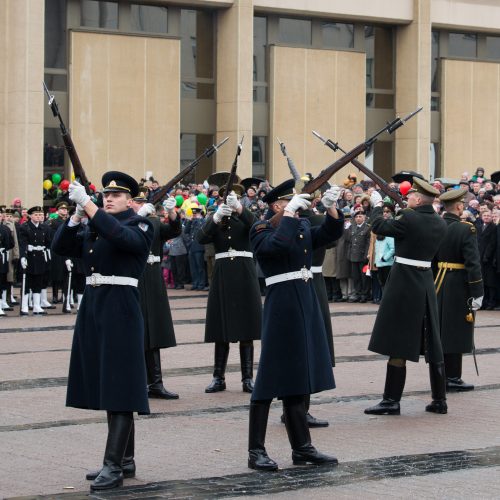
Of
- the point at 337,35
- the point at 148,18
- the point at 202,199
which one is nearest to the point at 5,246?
the point at 202,199

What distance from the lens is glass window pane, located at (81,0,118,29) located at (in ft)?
111

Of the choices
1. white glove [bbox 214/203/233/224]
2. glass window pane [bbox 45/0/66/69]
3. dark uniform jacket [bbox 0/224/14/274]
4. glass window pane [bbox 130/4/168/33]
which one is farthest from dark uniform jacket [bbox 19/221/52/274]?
glass window pane [bbox 130/4/168/33]

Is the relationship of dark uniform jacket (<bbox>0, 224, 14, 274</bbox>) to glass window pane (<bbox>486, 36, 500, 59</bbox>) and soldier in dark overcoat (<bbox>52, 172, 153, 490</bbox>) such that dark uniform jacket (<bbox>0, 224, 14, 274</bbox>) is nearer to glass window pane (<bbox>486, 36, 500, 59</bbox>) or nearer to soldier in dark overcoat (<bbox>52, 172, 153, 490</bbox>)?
soldier in dark overcoat (<bbox>52, 172, 153, 490</bbox>)

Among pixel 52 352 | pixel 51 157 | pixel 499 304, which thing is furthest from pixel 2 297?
pixel 51 157

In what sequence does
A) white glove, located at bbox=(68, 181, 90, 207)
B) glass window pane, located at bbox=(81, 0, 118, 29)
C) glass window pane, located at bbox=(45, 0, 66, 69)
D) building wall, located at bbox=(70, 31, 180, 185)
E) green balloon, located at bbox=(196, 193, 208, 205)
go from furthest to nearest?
glass window pane, located at bbox=(81, 0, 118, 29), building wall, located at bbox=(70, 31, 180, 185), glass window pane, located at bbox=(45, 0, 66, 69), green balloon, located at bbox=(196, 193, 208, 205), white glove, located at bbox=(68, 181, 90, 207)

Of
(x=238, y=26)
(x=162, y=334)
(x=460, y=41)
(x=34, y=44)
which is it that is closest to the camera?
(x=162, y=334)

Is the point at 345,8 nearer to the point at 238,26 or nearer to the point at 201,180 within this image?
the point at 238,26

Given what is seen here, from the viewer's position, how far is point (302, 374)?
866 cm

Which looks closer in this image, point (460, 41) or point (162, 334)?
point (162, 334)

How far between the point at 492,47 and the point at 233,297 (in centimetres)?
3109

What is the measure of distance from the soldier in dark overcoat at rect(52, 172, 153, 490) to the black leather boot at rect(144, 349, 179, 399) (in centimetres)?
341

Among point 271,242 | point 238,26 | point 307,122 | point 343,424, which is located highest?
point 238,26

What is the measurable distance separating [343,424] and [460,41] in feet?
105

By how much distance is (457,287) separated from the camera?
12312 mm
